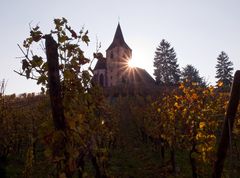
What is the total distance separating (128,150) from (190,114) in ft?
35.2

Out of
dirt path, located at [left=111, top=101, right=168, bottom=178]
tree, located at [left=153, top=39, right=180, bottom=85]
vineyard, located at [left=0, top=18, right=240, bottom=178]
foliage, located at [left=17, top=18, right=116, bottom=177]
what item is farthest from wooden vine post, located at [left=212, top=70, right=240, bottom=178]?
tree, located at [left=153, top=39, right=180, bottom=85]

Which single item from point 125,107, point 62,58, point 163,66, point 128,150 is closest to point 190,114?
point 62,58

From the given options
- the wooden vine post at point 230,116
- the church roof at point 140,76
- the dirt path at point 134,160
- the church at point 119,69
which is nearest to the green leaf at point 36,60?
the wooden vine post at point 230,116

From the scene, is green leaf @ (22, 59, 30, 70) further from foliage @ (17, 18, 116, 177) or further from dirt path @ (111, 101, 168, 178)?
dirt path @ (111, 101, 168, 178)

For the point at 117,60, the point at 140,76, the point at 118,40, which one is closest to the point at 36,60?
the point at 140,76

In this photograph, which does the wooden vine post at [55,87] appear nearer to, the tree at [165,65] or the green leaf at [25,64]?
the green leaf at [25,64]

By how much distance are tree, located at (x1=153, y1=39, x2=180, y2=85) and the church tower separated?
20.8 feet

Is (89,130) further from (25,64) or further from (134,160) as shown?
(134,160)

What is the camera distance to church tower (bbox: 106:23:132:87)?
60.8 m

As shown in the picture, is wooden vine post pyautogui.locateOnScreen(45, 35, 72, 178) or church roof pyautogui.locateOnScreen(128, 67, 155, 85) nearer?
wooden vine post pyautogui.locateOnScreen(45, 35, 72, 178)

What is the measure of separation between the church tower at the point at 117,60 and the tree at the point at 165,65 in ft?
20.8

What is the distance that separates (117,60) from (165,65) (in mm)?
9763

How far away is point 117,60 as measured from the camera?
63031 mm

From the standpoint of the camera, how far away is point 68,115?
4.16 meters
